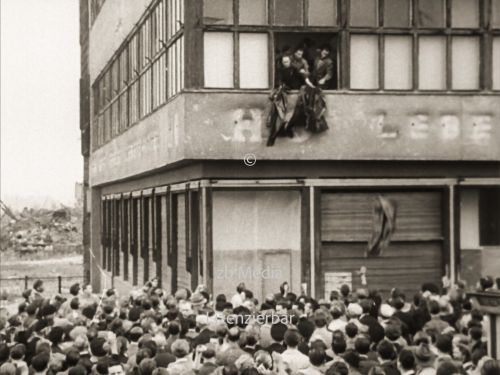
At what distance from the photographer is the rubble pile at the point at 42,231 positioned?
77625mm

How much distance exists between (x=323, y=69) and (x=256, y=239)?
384 cm

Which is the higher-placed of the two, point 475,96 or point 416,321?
point 475,96

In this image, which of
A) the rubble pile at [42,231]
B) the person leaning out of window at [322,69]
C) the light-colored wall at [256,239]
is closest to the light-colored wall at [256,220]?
the light-colored wall at [256,239]

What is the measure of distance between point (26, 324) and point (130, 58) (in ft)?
63.1

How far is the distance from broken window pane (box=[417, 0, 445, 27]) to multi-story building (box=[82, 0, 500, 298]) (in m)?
0.02

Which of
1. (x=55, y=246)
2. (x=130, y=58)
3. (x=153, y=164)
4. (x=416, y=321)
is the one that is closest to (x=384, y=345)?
(x=416, y=321)

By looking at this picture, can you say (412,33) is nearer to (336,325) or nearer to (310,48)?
(310,48)

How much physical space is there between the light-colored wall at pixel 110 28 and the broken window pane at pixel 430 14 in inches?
299

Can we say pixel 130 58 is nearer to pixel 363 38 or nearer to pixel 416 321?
pixel 363 38

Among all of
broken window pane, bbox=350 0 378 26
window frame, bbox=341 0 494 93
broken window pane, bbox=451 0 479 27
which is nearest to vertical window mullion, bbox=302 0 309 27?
broken window pane, bbox=350 0 378 26

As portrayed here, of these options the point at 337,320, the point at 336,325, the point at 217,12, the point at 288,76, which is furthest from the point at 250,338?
the point at 217,12

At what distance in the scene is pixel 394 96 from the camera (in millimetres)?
23656

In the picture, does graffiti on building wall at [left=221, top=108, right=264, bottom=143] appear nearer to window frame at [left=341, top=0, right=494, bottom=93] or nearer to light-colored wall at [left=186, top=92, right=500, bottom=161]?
light-colored wall at [left=186, top=92, right=500, bottom=161]

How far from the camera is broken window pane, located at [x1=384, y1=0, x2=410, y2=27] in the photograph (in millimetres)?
23922
